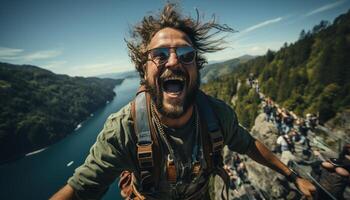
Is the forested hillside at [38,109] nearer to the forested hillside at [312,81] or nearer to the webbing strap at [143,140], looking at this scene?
the forested hillside at [312,81]

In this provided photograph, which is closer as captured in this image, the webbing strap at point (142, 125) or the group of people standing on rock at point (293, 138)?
the webbing strap at point (142, 125)

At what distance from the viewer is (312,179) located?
438 cm

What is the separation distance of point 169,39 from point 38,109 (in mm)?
124329

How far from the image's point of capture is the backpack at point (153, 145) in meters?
1.89

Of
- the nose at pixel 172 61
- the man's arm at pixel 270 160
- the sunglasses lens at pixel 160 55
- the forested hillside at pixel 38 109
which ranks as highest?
the sunglasses lens at pixel 160 55

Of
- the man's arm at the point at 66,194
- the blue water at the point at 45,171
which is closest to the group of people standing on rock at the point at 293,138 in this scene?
the man's arm at the point at 66,194

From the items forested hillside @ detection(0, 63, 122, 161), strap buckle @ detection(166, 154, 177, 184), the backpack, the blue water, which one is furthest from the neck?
forested hillside @ detection(0, 63, 122, 161)

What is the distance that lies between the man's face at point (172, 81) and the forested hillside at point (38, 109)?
292 ft

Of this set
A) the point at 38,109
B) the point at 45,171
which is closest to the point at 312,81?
the point at 45,171

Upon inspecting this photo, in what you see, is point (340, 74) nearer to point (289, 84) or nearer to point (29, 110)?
point (289, 84)

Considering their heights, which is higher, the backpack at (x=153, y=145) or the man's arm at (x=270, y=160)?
the backpack at (x=153, y=145)

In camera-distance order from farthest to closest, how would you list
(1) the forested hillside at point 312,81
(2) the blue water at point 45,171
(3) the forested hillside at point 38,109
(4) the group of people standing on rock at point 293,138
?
(3) the forested hillside at point 38,109 → (2) the blue water at point 45,171 → (1) the forested hillside at point 312,81 → (4) the group of people standing on rock at point 293,138

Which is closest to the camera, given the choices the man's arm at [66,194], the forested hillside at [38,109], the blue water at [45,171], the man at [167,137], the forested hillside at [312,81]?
the man's arm at [66,194]

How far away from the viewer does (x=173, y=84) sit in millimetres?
2307
